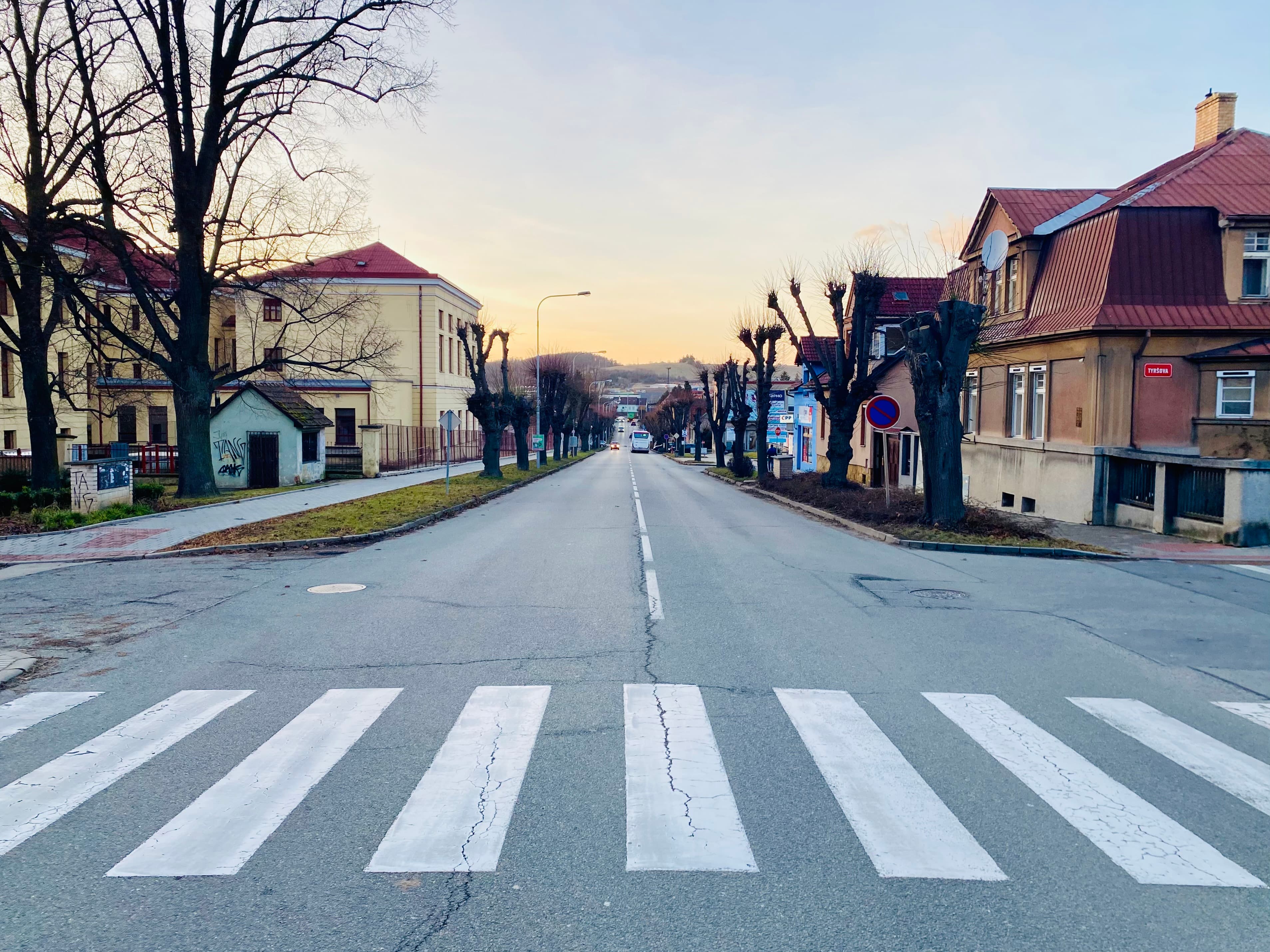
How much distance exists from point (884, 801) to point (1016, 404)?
2193cm

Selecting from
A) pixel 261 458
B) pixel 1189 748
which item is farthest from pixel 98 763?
pixel 261 458

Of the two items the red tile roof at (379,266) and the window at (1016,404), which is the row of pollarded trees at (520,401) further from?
the window at (1016,404)

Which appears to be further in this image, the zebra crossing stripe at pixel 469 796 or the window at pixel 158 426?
the window at pixel 158 426

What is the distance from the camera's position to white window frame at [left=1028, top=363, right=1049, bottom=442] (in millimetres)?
22172

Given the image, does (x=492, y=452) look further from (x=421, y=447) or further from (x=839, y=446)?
(x=839, y=446)

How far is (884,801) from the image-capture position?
15.6ft

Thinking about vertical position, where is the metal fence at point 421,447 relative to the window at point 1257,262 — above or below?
below

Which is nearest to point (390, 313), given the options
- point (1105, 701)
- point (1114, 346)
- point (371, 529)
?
point (371, 529)

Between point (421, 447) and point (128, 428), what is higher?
point (128, 428)

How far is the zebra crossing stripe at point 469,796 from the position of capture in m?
4.08

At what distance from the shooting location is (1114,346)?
19.6 m

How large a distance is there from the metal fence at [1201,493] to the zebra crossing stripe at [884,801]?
13.6 metres

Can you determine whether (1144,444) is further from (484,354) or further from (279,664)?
(484,354)

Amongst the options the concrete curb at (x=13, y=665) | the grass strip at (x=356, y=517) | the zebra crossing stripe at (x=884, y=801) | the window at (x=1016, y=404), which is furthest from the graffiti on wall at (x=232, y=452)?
the zebra crossing stripe at (x=884, y=801)
